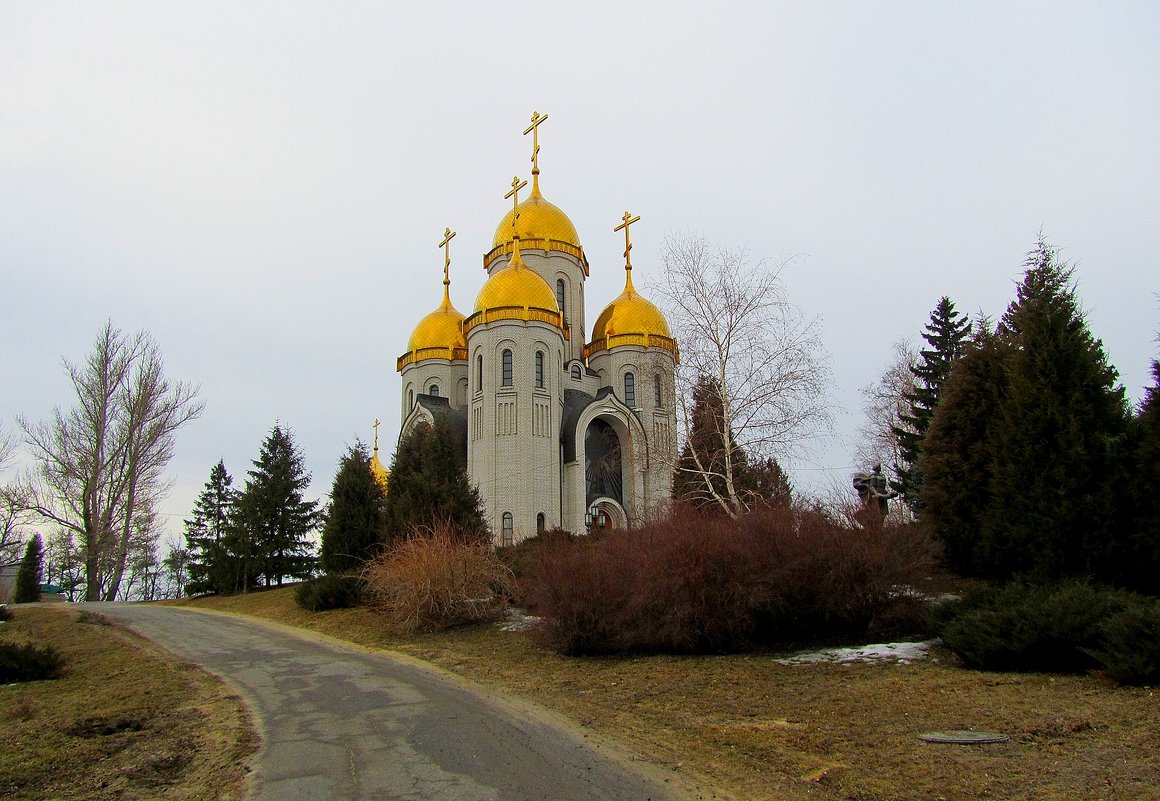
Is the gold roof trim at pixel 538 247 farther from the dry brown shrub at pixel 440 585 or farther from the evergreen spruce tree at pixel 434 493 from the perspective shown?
the dry brown shrub at pixel 440 585

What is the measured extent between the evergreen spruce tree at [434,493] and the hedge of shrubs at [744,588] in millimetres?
6435

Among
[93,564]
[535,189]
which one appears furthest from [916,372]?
[93,564]

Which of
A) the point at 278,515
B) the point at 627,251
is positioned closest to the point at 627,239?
the point at 627,251

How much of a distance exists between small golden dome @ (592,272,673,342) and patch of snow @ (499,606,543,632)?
2112cm

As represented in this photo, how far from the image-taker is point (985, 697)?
24.7 feet

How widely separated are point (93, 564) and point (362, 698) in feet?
85.1

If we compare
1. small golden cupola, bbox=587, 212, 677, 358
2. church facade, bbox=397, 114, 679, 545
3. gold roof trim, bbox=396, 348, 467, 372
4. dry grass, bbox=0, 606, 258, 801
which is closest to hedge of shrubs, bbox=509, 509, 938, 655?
dry grass, bbox=0, 606, 258, 801

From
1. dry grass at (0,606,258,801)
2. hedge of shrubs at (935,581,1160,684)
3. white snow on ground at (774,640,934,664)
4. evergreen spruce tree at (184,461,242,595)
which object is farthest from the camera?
evergreen spruce tree at (184,461,242,595)

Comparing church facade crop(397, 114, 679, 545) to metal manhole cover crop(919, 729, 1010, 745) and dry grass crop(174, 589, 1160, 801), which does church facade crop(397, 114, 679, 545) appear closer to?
dry grass crop(174, 589, 1160, 801)

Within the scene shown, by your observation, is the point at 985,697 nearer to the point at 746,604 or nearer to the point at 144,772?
the point at 746,604

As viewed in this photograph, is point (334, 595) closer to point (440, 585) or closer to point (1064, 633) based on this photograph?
point (440, 585)

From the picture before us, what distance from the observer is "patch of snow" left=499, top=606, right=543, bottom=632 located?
562 inches

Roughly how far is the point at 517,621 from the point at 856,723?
8.77m

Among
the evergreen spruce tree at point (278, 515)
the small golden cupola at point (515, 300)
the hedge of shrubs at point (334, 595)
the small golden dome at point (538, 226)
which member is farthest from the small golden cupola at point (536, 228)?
the hedge of shrubs at point (334, 595)
